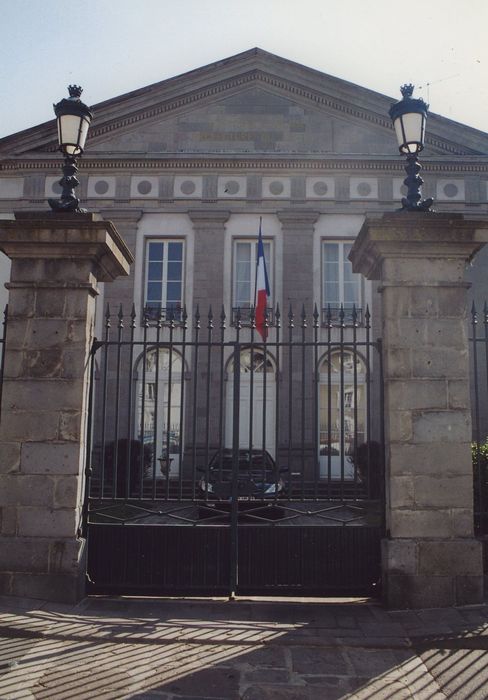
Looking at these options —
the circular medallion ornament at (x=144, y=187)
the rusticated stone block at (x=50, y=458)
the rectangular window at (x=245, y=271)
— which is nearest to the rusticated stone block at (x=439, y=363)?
the rusticated stone block at (x=50, y=458)

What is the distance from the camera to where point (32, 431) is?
550cm

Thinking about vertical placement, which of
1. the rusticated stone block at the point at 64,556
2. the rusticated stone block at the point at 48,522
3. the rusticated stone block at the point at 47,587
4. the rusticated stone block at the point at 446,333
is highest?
the rusticated stone block at the point at 446,333

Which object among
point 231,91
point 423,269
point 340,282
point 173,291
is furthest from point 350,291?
point 423,269

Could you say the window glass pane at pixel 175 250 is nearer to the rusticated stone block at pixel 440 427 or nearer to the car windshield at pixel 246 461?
the car windshield at pixel 246 461

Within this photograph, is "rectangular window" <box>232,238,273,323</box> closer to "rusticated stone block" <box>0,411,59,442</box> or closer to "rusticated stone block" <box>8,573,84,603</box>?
"rusticated stone block" <box>0,411,59,442</box>

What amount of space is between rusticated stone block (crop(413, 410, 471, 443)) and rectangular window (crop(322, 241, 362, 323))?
35.2 ft

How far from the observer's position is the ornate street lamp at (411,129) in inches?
226

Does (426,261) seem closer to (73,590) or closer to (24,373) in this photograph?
(24,373)

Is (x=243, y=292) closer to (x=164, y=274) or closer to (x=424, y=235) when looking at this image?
(x=164, y=274)

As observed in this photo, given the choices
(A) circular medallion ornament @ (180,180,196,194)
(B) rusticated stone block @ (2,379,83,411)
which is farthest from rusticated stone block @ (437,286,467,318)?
(A) circular medallion ornament @ (180,180,196,194)

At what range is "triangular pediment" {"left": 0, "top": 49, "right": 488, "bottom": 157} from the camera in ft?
56.1

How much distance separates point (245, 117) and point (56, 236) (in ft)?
43.0

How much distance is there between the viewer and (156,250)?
55.2ft

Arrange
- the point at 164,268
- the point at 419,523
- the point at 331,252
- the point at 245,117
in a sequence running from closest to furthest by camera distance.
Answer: the point at 419,523 → the point at 164,268 → the point at 331,252 → the point at 245,117
